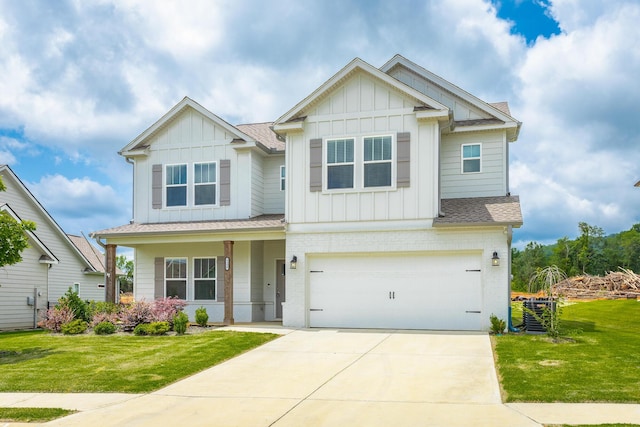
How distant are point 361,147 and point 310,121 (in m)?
1.76

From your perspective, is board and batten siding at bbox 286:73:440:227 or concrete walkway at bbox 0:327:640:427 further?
board and batten siding at bbox 286:73:440:227

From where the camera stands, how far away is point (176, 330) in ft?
56.5

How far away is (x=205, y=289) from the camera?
21250mm

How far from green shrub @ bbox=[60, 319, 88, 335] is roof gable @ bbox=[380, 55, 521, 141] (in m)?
12.4

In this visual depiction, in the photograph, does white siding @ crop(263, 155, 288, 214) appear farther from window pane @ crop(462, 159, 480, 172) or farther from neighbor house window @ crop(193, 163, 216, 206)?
window pane @ crop(462, 159, 480, 172)

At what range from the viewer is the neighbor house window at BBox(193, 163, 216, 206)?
840 inches

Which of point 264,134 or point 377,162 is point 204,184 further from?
point 377,162

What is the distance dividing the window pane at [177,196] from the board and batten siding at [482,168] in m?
8.51

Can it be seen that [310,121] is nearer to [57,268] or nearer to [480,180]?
[480,180]

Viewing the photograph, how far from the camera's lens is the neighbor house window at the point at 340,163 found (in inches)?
724

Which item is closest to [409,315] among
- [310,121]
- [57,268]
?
[310,121]

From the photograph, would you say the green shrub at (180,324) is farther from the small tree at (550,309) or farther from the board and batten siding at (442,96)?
the board and batten siding at (442,96)

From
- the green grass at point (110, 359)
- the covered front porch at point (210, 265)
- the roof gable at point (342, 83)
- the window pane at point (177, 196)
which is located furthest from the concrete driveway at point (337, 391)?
the window pane at point (177, 196)

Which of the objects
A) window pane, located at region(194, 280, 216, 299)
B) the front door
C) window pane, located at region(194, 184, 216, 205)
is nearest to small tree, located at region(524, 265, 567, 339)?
the front door
